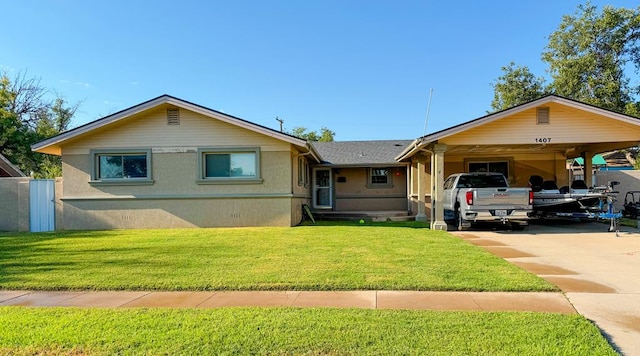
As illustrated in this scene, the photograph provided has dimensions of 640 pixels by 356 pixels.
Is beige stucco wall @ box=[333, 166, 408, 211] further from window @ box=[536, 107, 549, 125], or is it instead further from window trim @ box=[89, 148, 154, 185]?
window trim @ box=[89, 148, 154, 185]

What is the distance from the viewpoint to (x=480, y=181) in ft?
44.0

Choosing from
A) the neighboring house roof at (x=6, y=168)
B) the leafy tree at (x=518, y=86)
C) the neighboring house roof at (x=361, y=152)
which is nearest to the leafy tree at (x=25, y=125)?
the neighboring house roof at (x=6, y=168)

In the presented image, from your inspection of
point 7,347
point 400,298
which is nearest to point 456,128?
point 400,298

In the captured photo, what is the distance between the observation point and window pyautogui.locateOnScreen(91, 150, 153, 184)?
13656 mm

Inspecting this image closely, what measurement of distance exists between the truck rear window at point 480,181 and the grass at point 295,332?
961cm

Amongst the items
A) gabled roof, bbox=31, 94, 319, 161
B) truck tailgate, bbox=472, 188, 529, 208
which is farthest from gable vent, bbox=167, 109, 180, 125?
truck tailgate, bbox=472, 188, 529, 208

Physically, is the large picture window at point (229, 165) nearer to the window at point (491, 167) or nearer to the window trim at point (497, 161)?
the window trim at point (497, 161)

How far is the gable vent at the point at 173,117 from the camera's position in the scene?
44.8 feet

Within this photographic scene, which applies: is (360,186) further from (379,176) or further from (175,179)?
(175,179)

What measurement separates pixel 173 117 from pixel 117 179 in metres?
3.02

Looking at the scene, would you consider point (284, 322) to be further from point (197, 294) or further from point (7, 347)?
point (7, 347)

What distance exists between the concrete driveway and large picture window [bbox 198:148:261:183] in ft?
24.3

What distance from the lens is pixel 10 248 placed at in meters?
9.60

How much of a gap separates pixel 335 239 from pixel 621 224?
1126 centimetres
